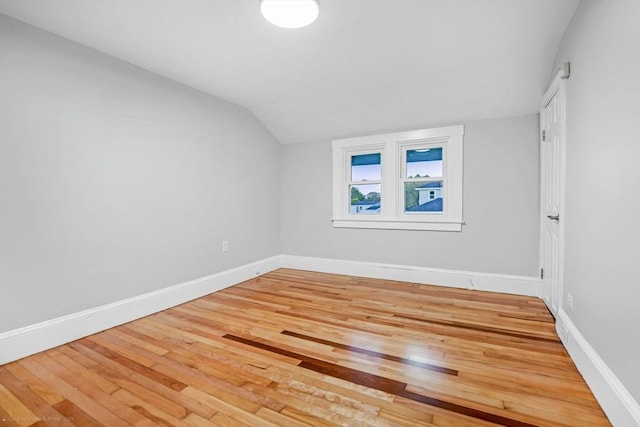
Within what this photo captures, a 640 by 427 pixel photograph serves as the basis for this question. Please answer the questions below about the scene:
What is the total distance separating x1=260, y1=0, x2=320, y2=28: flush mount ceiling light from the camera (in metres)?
1.79

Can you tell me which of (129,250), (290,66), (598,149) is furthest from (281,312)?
(598,149)

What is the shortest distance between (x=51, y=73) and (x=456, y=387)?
11.2 ft

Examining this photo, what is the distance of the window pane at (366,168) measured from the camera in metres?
4.05

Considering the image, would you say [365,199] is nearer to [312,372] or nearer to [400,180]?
[400,180]

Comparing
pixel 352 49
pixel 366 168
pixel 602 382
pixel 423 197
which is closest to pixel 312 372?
pixel 602 382

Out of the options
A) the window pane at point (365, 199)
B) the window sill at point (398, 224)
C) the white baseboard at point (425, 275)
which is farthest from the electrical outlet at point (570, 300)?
the window pane at point (365, 199)

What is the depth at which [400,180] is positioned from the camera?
3838 mm

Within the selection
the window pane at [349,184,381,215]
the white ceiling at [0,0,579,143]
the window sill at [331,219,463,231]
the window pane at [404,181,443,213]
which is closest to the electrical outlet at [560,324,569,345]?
the window sill at [331,219,463,231]

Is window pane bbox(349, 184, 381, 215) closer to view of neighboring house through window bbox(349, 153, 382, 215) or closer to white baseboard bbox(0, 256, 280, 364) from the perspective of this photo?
view of neighboring house through window bbox(349, 153, 382, 215)

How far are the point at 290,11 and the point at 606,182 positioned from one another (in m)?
2.03

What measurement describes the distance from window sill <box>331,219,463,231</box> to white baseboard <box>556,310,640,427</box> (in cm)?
161

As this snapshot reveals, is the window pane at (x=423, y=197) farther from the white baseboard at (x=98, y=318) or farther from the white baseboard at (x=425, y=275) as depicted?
the white baseboard at (x=98, y=318)

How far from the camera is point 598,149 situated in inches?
62.2

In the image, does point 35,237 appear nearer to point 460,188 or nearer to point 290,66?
point 290,66
